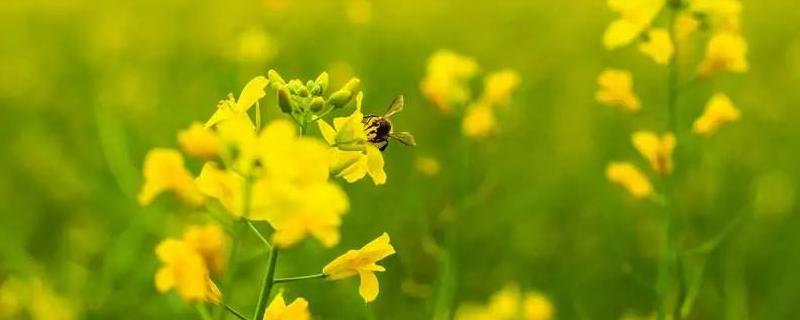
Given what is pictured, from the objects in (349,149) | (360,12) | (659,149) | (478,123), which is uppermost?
(349,149)

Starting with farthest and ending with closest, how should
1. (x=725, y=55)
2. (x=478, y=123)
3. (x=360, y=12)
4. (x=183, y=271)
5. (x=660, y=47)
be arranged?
(x=360, y=12) < (x=478, y=123) < (x=725, y=55) < (x=660, y=47) < (x=183, y=271)

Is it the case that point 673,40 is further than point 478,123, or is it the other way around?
point 478,123

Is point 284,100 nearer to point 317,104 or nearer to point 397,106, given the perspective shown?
point 317,104

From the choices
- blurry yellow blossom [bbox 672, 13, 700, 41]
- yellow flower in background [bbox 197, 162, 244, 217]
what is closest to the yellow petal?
yellow flower in background [bbox 197, 162, 244, 217]

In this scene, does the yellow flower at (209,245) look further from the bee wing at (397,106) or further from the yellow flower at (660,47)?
the yellow flower at (660,47)

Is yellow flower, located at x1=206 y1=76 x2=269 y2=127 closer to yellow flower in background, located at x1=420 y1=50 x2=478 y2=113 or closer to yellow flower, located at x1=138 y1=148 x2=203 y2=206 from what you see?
yellow flower, located at x1=138 y1=148 x2=203 y2=206

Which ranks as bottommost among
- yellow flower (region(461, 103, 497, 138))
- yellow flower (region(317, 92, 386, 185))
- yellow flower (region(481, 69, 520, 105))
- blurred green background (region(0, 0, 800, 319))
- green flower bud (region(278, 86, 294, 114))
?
blurred green background (region(0, 0, 800, 319))

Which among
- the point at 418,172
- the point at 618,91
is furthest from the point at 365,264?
the point at 418,172

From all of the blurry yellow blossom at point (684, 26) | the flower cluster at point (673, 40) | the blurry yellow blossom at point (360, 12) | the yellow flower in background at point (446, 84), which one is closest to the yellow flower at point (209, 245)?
the flower cluster at point (673, 40)
